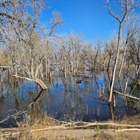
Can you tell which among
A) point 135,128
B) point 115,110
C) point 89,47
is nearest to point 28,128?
point 135,128

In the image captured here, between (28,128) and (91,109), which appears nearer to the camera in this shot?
(28,128)

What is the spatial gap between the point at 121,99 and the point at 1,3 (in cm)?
1522

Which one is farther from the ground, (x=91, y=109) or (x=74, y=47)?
(x=74, y=47)

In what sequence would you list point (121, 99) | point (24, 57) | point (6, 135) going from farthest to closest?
1. point (24, 57)
2. point (121, 99)
3. point (6, 135)

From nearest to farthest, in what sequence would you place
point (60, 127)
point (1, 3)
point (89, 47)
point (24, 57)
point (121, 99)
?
1. point (60, 127)
2. point (1, 3)
3. point (121, 99)
4. point (24, 57)
5. point (89, 47)

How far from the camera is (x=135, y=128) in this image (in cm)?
963

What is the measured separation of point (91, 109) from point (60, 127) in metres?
11.6

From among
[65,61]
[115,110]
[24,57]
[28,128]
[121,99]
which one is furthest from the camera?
[65,61]

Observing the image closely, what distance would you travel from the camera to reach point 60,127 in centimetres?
953

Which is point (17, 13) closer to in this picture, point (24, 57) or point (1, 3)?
point (1, 3)

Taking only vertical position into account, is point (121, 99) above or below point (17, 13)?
below

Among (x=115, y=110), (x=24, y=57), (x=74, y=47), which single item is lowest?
(x=115, y=110)

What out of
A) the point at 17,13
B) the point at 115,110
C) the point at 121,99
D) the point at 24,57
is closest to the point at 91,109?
the point at 115,110

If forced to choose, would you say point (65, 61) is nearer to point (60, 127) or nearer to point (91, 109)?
point (91, 109)
